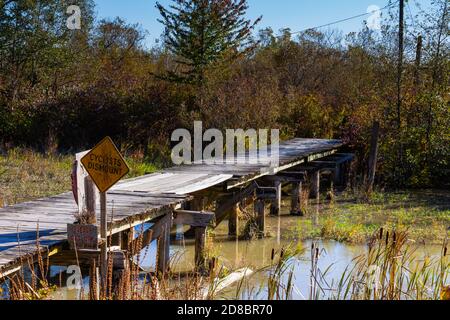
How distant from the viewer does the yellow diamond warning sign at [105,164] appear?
17.8 feet

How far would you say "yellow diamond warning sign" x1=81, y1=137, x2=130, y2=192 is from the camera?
5.43 m

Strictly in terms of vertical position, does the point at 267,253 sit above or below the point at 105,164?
below

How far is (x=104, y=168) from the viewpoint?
18.1ft

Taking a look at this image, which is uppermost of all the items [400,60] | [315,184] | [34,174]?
[400,60]

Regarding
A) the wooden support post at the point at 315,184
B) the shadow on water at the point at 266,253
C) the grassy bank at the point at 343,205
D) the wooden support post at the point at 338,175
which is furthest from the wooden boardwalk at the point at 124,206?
the wooden support post at the point at 338,175

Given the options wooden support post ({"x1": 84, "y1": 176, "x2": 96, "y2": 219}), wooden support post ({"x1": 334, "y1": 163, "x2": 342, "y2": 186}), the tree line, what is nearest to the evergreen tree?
the tree line

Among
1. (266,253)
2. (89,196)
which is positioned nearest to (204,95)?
(266,253)

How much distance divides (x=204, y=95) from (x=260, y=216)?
8.94m

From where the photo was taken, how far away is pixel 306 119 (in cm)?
2022

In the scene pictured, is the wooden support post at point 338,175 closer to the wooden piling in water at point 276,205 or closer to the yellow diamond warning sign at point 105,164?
the wooden piling in water at point 276,205

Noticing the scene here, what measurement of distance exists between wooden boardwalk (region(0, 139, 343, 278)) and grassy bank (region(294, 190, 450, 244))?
124 centimetres

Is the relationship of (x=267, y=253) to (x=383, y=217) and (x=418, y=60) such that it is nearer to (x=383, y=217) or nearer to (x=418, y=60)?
(x=383, y=217)
